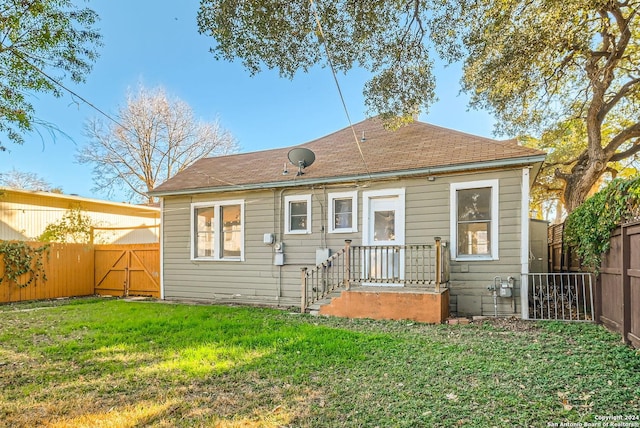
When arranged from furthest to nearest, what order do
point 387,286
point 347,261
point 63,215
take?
point 63,215 → point 387,286 → point 347,261

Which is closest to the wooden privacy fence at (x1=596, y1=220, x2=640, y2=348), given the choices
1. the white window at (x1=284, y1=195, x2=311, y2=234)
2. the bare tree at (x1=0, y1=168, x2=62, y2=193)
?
the white window at (x1=284, y1=195, x2=311, y2=234)

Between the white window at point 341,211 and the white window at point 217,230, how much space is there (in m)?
2.54

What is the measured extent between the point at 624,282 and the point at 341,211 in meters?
5.33

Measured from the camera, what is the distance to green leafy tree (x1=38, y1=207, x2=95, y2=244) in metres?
14.2

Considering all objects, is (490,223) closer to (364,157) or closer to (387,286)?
(387,286)

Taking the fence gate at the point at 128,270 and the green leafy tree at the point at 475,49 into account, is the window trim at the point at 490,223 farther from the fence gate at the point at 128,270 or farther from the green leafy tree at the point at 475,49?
the fence gate at the point at 128,270

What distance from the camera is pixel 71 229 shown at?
1473 cm

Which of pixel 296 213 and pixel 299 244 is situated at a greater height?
pixel 296 213

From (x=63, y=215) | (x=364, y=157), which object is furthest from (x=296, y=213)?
(x=63, y=215)

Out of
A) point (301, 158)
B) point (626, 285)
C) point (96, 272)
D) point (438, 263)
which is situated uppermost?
point (301, 158)

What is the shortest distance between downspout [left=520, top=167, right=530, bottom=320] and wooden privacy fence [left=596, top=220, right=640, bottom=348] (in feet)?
4.19

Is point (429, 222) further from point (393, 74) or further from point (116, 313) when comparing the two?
point (116, 313)

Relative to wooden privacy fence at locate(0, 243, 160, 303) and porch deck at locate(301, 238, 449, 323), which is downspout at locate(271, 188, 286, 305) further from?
wooden privacy fence at locate(0, 243, 160, 303)

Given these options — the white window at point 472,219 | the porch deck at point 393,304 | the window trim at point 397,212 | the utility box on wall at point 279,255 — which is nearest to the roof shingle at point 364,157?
the window trim at point 397,212
